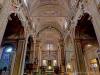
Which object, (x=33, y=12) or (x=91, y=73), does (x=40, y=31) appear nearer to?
(x=33, y=12)

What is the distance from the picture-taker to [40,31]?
17.2 m

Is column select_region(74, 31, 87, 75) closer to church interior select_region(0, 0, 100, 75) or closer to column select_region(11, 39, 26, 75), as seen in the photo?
church interior select_region(0, 0, 100, 75)

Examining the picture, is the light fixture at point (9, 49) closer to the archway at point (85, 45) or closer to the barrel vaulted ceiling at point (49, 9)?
the barrel vaulted ceiling at point (49, 9)

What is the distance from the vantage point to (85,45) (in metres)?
9.53

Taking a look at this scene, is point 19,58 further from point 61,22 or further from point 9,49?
point 61,22

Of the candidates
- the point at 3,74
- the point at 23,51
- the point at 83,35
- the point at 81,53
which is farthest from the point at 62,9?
the point at 3,74

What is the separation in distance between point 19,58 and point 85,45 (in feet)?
17.2

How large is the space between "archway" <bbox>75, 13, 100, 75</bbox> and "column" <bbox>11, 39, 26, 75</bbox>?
396cm

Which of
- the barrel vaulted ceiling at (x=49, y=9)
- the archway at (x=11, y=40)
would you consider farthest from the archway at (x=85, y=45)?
the archway at (x=11, y=40)

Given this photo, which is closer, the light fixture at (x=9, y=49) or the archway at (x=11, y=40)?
the archway at (x=11, y=40)

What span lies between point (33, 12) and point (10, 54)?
458cm

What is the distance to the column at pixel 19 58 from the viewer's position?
784 cm

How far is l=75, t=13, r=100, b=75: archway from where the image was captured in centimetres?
822

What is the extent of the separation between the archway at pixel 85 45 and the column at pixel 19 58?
396 cm
